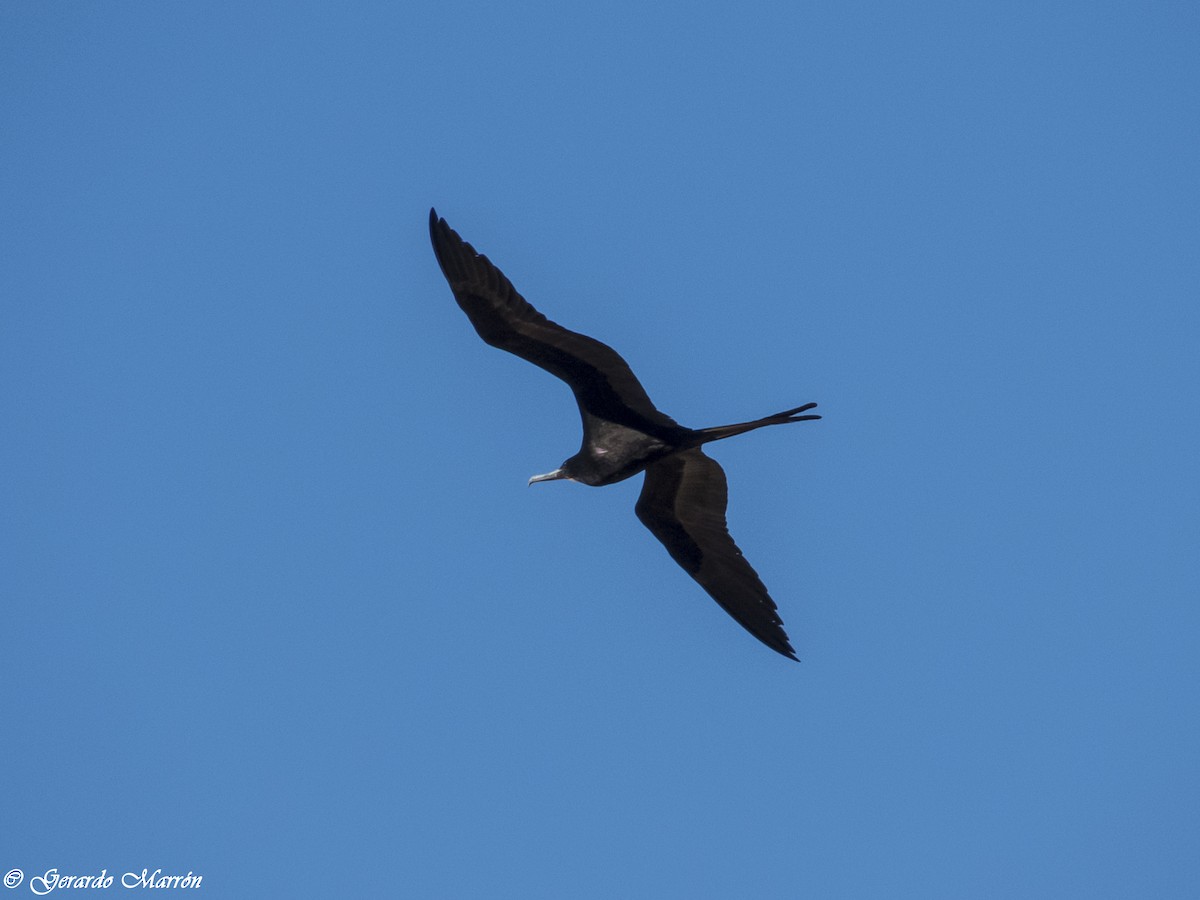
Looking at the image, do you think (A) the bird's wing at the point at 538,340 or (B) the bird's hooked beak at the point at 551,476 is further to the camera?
(B) the bird's hooked beak at the point at 551,476

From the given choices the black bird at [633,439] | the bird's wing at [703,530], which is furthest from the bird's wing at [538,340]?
the bird's wing at [703,530]

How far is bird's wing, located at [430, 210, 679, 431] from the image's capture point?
11414mm

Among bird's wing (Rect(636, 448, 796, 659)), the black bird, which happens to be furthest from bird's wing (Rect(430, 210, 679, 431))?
bird's wing (Rect(636, 448, 796, 659))

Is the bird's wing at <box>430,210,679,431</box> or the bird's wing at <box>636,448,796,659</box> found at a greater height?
the bird's wing at <box>430,210,679,431</box>

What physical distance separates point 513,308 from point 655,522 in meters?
2.41

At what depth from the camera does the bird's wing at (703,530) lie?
12.6 meters

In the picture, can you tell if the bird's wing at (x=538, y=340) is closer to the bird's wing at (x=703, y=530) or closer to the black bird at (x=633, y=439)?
the black bird at (x=633, y=439)

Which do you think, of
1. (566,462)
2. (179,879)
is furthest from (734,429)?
(179,879)

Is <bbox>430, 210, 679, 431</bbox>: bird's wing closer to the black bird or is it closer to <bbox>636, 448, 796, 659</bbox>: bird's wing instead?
the black bird

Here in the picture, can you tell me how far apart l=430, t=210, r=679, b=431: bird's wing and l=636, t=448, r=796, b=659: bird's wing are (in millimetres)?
808

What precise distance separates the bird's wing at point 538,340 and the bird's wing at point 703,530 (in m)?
0.81

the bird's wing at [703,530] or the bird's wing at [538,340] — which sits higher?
the bird's wing at [538,340]

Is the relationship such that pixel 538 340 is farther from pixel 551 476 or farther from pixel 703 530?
pixel 703 530

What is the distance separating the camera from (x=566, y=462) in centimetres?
1245
